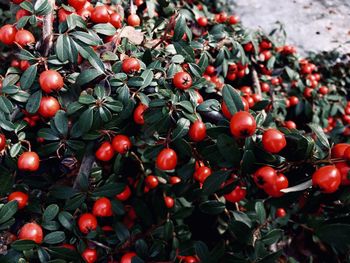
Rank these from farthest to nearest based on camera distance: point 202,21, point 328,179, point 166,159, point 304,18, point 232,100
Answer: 1. point 304,18
2. point 202,21
3. point 166,159
4. point 232,100
5. point 328,179

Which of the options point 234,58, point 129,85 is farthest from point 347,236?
point 234,58

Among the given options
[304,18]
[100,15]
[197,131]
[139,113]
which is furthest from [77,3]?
[304,18]

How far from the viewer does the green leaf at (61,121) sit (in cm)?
145

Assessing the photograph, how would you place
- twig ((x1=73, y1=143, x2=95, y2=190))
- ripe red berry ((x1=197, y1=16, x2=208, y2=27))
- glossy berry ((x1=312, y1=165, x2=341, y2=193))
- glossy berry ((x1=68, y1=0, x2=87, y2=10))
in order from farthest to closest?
ripe red berry ((x1=197, y1=16, x2=208, y2=27)), glossy berry ((x1=68, y1=0, x2=87, y2=10)), twig ((x1=73, y1=143, x2=95, y2=190)), glossy berry ((x1=312, y1=165, x2=341, y2=193))

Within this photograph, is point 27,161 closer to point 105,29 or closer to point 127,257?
point 127,257

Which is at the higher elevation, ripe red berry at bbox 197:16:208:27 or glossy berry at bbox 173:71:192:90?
glossy berry at bbox 173:71:192:90

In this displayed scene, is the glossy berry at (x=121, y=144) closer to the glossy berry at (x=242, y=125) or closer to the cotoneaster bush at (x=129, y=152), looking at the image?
the cotoneaster bush at (x=129, y=152)

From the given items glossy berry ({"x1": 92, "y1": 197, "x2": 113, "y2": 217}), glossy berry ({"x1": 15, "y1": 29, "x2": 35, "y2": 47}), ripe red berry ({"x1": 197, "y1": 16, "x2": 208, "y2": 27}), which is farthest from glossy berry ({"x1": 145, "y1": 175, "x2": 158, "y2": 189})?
ripe red berry ({"x1": 197, "y1": 16, "x2": 208, "y2": 27})

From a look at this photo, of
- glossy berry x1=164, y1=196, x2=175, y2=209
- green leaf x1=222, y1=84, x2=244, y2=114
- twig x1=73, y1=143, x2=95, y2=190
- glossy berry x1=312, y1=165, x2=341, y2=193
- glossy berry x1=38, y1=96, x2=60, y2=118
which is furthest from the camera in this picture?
glossy berry x1=164, y1=196, x2=175, y2=209

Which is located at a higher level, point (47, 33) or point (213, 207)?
point (47, 33)

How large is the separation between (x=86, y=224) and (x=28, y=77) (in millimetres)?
734

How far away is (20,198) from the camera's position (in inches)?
59.6

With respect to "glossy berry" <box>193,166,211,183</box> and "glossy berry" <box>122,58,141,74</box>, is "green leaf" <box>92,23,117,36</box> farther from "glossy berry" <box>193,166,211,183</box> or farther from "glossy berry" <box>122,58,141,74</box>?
"glossy berry" <box>193,166,211,183</box>

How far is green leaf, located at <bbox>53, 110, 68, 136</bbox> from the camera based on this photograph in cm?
145
